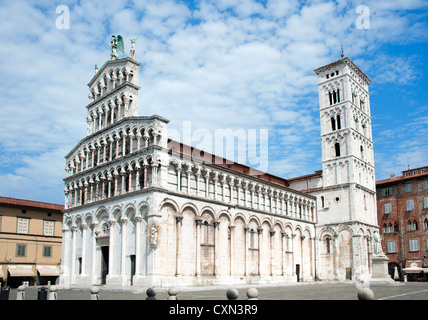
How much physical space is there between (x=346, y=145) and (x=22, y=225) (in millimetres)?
40473

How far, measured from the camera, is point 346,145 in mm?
51812

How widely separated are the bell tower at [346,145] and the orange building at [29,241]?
33.7 meters

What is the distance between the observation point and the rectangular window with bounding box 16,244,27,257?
45.9 m

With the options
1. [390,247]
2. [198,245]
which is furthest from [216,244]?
[390,247]

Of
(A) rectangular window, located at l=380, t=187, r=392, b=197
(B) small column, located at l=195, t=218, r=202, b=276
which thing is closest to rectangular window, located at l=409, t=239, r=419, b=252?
(A) rectangular window, located at l=380, t=187, r=392, b=197

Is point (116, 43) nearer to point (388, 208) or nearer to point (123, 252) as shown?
point (123, 252)

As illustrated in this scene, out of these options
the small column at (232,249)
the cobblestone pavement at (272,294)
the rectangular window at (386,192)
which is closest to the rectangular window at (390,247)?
the rectangular window at (386,192)

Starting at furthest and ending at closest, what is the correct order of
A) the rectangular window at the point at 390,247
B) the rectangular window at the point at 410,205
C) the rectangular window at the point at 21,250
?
the rectangular window at the point at 390,247 → the rectangular window at the point at 410,205 → the rectangular window at the point at 21,250

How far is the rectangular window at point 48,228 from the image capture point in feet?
163

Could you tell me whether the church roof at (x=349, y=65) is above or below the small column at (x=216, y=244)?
above

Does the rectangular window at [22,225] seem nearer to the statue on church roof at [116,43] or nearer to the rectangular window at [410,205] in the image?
the statue on church roof at [116,43]

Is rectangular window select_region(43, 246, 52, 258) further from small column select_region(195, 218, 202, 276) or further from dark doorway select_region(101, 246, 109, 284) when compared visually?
small column select_region(195, 218, 202, 276)

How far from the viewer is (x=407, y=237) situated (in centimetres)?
5472

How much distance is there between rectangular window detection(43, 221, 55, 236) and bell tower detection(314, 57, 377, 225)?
111ft
